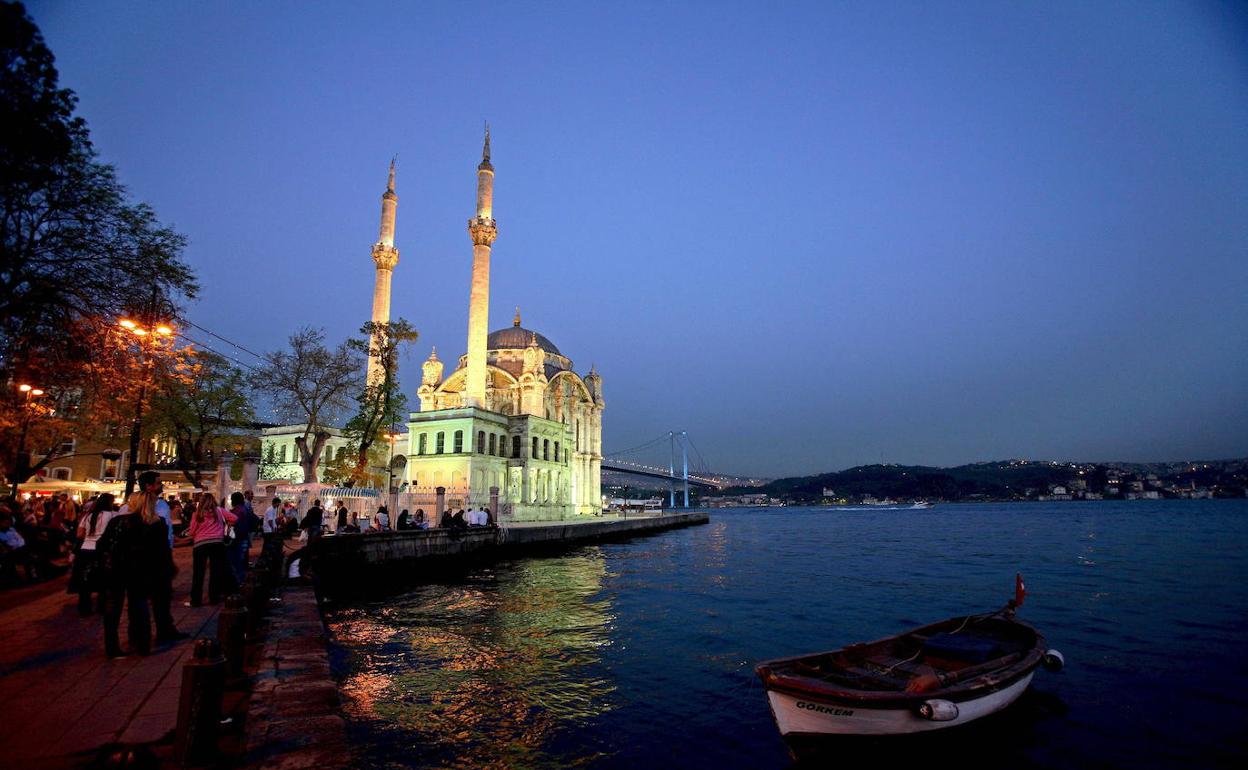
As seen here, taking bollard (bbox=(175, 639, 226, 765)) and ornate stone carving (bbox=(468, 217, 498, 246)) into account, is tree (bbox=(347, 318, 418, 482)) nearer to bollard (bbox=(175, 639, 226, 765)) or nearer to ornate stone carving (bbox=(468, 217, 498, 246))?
ornate stone carving (bbox=(468, 217, 498, 246))

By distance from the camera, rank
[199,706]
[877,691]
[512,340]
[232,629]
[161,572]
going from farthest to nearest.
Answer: [512,340] → [877,691] → [161,572] → [232,629] → [199,706]

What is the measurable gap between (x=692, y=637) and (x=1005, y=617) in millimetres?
5679

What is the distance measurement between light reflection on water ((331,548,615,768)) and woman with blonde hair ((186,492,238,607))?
7.67 ft

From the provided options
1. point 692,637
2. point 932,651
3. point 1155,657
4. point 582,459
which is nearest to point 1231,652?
point 1155,657

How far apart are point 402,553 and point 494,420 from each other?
20.3 m

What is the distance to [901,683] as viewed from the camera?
24.9ft

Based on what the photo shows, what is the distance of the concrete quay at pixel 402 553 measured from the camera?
60.2 ft

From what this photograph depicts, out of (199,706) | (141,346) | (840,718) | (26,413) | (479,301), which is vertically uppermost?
(479,301)

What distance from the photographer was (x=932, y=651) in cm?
880

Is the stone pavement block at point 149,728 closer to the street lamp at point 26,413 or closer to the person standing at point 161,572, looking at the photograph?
the person standing at point 161,572

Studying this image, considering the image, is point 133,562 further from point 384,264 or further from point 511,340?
point 511,340

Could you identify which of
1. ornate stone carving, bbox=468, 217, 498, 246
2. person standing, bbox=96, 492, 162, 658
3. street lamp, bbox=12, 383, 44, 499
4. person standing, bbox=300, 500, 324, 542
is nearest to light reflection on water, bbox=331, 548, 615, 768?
person standing, bbox=96, 492, 162, 658

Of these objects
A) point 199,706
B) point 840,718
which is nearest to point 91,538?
point 199,706

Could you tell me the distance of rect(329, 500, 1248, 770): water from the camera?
751cm
